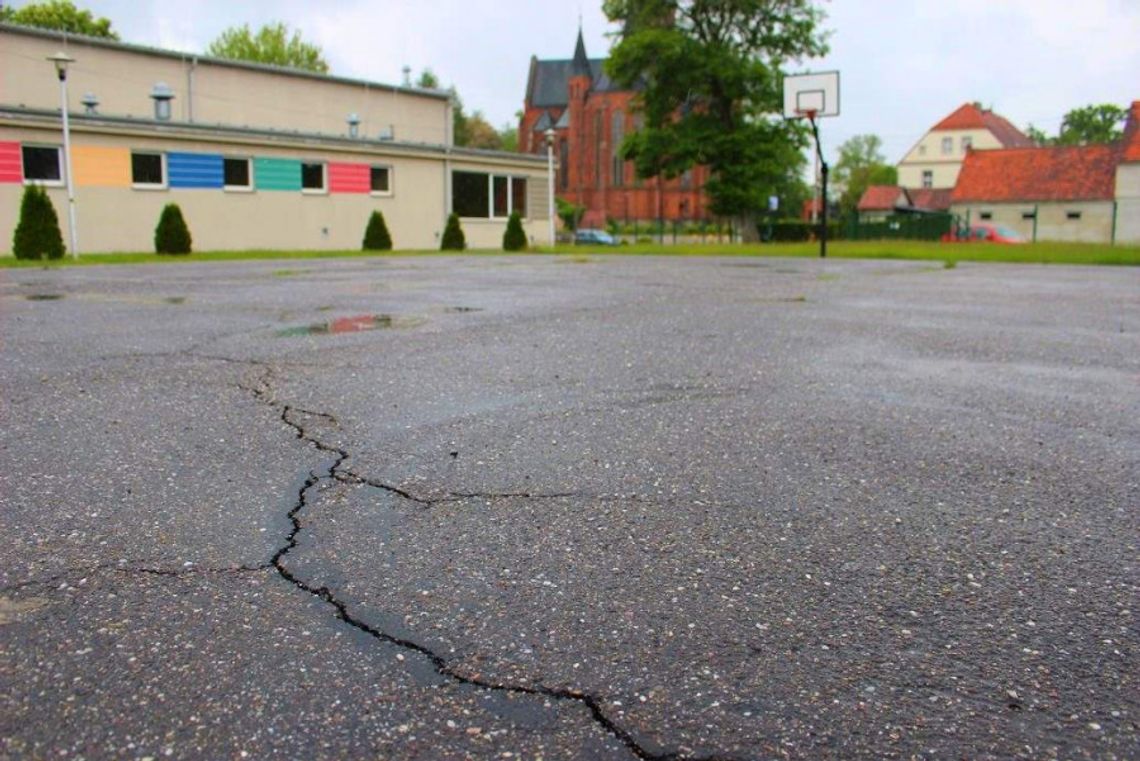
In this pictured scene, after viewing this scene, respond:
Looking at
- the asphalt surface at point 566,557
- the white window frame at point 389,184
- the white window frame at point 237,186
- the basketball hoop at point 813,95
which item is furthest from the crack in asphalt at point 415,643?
the white window frame at point 389,184

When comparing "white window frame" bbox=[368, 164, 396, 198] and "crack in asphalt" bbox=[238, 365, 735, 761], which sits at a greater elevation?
"white window frame" bbox=[368, 164, 396, 198]

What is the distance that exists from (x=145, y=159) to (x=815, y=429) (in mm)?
28537

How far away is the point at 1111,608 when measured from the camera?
8.27 ft

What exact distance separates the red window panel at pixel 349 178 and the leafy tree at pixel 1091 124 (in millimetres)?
110154

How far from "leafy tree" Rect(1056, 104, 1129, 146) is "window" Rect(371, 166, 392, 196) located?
10897 centimetres

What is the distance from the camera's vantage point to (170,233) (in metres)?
26.1

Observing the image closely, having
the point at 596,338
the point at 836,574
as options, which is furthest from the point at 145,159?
the point at 836,574

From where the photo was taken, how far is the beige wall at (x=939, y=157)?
307 feet

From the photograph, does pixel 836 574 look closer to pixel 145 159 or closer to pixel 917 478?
pixel 917 478

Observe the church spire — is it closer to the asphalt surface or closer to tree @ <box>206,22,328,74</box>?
tree @ <box>206,22,328,74</box>

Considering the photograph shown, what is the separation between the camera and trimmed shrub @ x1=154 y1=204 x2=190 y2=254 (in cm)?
2604

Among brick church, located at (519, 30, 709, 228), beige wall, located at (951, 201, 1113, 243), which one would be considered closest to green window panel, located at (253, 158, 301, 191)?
beige wall, located at (951, 201, 1113, 243)

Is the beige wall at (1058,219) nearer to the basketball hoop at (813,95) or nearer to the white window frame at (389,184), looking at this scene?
the basketball hoop at (813,95)

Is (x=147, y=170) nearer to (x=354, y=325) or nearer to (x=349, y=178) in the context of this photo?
(x=349, y=178)
